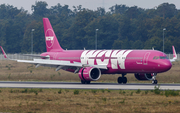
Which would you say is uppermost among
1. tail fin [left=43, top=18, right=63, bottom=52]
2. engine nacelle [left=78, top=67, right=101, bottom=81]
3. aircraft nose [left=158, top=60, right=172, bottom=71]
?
tail fin [left=43, top=18, right=63, bottom=52]

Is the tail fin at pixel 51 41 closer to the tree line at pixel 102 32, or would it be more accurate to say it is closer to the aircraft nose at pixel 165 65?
the aircraft nose at pixel 165 65

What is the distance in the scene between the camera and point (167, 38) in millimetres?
119812

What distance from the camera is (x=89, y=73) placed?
138 ft

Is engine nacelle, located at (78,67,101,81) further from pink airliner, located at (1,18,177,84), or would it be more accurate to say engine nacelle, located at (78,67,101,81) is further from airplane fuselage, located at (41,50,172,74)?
airplane fuselage, located at (41,50,172,74)

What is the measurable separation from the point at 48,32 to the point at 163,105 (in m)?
33.9

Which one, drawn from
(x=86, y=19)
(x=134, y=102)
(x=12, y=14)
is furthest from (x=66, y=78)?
(x=12, y=14)

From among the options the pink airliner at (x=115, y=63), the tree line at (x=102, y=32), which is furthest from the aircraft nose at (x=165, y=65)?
the tree line at (x=102, y=32)

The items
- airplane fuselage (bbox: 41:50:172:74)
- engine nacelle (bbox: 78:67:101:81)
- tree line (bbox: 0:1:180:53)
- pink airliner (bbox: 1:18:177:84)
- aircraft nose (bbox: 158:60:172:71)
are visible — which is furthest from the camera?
tree line (bbox: 0:1:180:53)

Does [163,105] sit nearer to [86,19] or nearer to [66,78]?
[66,78]

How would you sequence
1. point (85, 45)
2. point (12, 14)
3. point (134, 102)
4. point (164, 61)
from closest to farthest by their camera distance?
point (134, 102) < point (164, 61) < point (85, 45) < point (12, 14)

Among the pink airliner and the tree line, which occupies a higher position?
the tree line

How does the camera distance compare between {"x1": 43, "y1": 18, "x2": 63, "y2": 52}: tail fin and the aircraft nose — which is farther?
{"x1": 43, "y1": 18, "x2": 63, "y2": 52}: tail fin

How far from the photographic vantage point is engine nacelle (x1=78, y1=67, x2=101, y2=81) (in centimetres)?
4216

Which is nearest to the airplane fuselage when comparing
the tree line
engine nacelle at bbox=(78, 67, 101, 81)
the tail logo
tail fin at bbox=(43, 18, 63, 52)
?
engine nacelle at bbox=(78, 67, 101, 81)
